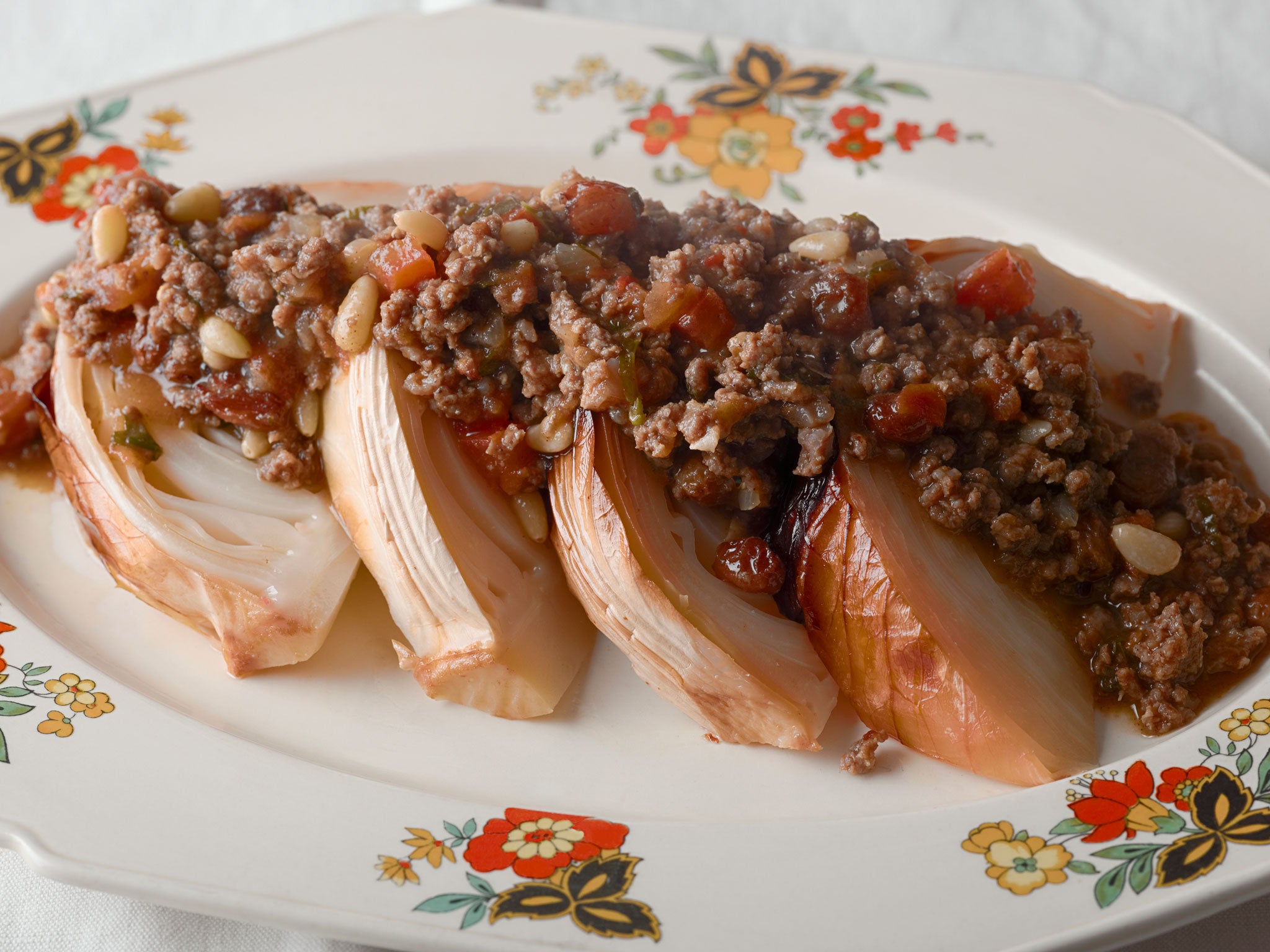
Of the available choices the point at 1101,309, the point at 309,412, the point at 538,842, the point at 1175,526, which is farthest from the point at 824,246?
the point at 538,842

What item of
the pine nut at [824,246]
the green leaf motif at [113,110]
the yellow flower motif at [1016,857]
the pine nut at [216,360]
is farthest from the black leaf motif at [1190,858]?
the green leaf motif at [113,110]

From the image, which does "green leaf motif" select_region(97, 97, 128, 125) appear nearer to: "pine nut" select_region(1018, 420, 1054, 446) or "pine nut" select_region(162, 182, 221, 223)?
"pine nut" select_region(162, 182, 221, 223)

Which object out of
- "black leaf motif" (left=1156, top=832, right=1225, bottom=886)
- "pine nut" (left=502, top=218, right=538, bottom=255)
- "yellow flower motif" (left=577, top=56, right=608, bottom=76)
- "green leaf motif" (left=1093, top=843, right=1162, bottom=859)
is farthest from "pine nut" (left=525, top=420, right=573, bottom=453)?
"yellow flower motif" (left=577, top=56, right=608, bottom=76)

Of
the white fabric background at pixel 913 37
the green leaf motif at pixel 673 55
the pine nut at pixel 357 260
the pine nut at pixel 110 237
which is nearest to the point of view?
the pine nut at pixel 357 260

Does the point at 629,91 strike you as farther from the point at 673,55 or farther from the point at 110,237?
the point at 110,237

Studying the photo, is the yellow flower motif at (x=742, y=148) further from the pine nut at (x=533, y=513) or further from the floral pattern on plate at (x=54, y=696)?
the floral pattern on plate at (x=54, y=696)
